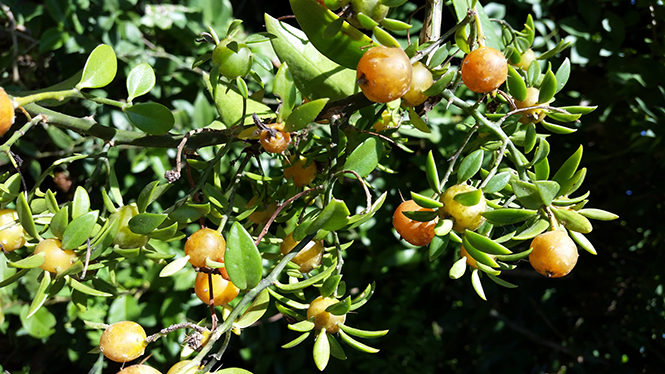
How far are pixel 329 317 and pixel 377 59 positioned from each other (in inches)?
8.5

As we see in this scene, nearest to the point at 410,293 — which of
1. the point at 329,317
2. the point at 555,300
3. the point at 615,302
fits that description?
the point at 555,300

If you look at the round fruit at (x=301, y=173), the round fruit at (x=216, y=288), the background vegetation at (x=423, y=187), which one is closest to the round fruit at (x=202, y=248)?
the round fruit at (x=216, y=288)

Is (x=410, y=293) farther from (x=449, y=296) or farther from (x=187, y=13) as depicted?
(x=187, y=13)

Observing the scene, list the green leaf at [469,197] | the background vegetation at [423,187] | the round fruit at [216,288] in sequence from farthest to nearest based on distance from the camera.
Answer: the background vegetation at [423,187] → the round fruit at [216,288] → the green leaf at [469,197]

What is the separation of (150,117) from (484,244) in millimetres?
291

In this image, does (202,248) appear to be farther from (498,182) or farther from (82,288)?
(498,182)

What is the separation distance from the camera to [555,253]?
14.1 inches

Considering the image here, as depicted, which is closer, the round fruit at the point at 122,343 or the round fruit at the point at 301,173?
the round fruit at the point at 122,343

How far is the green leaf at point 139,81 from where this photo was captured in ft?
1.47

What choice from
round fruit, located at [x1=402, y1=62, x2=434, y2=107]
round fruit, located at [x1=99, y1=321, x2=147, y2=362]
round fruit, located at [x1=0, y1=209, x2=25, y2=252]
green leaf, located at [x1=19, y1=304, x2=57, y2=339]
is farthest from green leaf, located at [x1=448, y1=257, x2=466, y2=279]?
green leaf, located at [x1=19, y1=304, x2=57, y2=339]

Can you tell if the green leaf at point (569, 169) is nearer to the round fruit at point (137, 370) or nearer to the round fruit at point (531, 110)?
the round fruit at point (531, 110)

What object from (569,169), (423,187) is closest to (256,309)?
(569,169)

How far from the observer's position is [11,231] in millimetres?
426

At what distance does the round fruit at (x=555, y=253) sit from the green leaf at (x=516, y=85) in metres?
0.12
